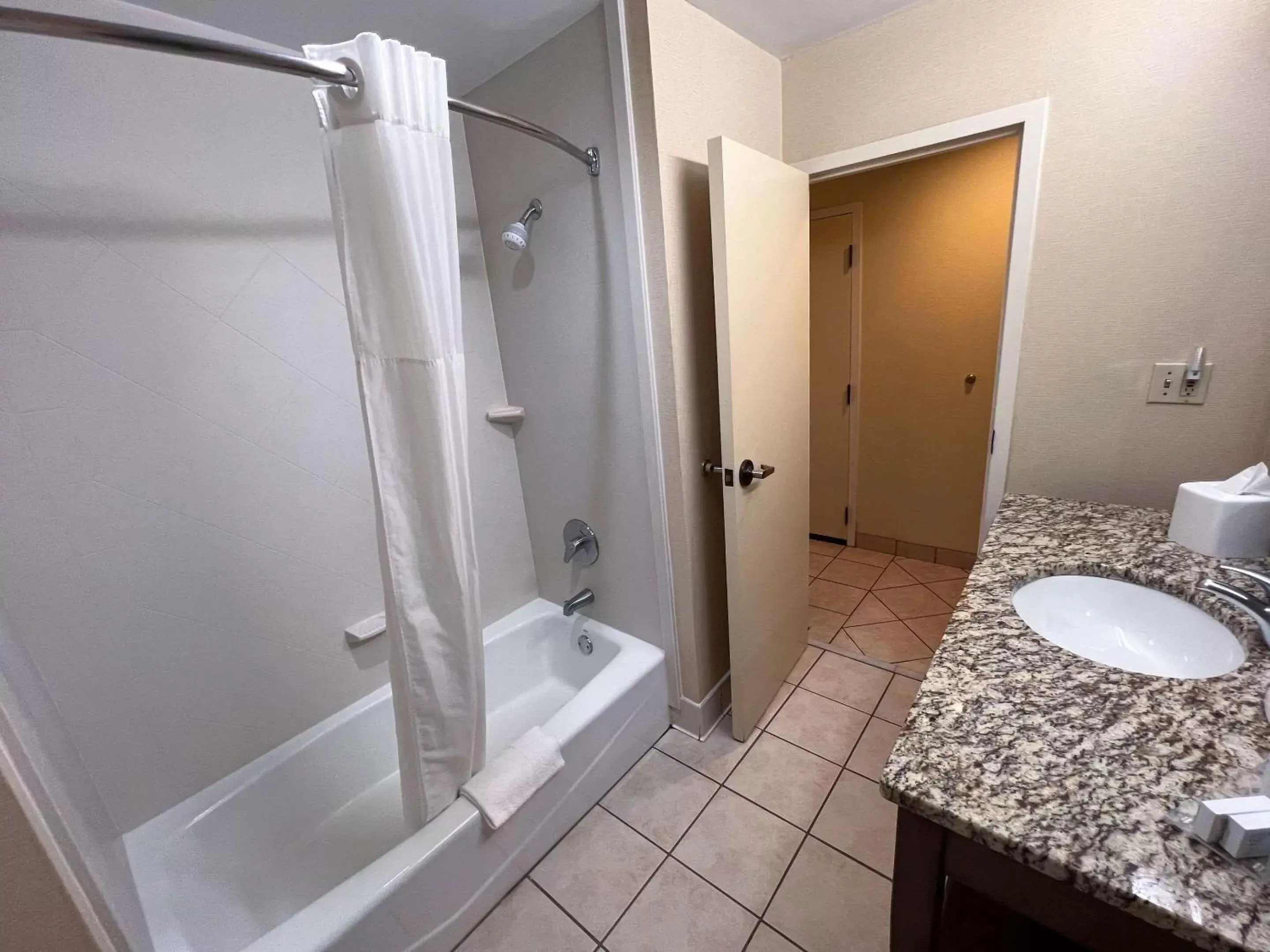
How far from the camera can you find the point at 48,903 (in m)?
0.50

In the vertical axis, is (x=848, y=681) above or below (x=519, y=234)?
below

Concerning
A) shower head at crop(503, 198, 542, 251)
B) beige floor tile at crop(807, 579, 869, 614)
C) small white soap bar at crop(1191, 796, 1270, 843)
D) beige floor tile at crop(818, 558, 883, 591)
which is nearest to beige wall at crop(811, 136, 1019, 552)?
beige floor tile at crop(818, 558, 883, 591)

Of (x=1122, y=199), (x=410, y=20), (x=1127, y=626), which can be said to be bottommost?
(x=1127, y=626)

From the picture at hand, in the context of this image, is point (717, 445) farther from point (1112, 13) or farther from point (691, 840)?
point (1112, 13)

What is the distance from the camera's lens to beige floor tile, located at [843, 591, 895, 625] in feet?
7.33

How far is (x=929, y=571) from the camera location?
2.62 metres

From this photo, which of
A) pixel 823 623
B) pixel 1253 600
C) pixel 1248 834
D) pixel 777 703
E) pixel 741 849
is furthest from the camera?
pixel 823 623

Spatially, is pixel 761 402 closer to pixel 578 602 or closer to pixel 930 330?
pixel 578 602

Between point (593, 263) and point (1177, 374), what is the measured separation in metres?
1.52

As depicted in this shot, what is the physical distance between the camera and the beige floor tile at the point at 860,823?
4.20 ft

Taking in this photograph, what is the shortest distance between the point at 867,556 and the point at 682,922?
2149 millimetres

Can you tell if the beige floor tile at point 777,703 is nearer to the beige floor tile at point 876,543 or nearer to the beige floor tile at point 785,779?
the beige floor tile at point 785,779

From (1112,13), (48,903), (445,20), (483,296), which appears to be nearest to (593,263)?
(483,296)

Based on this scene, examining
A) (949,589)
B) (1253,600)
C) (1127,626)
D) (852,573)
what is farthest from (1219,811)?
(852,573)
